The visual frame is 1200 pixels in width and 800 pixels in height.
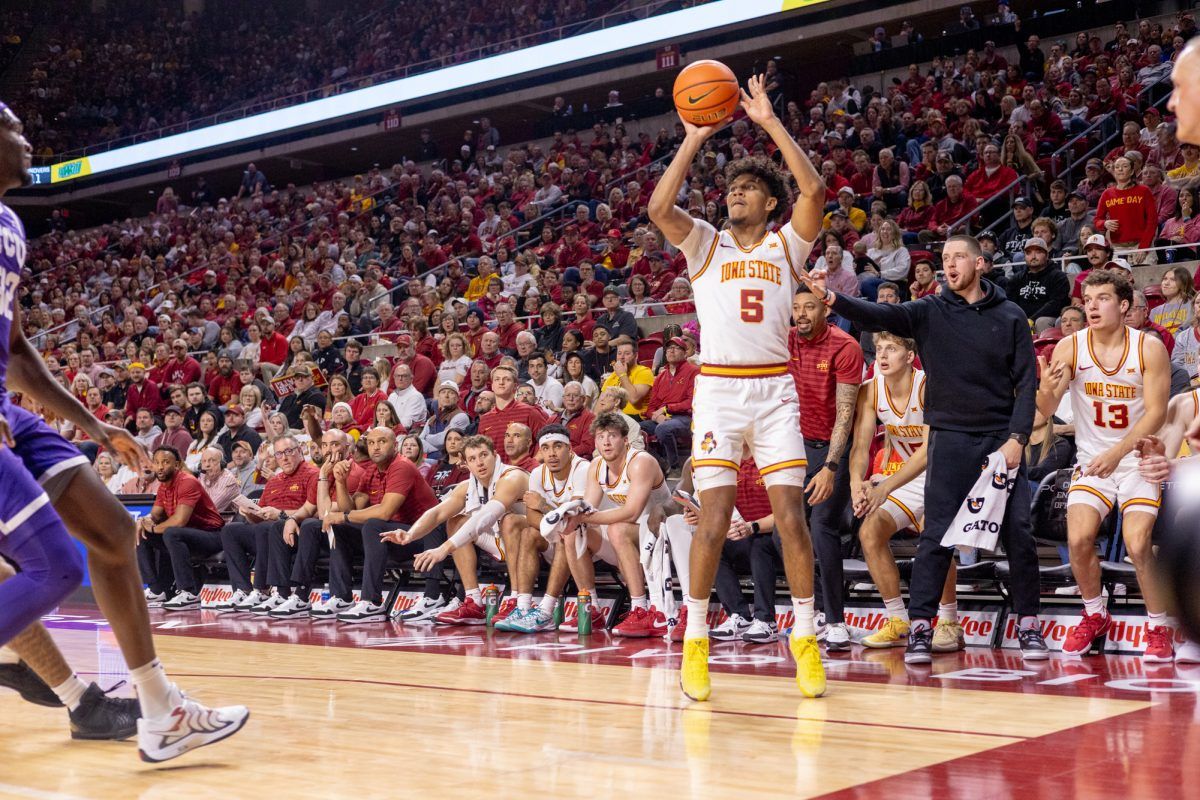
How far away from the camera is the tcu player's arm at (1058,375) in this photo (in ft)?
20.0

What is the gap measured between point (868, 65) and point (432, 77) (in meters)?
9.17

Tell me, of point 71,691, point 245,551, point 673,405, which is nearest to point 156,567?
point 245,551

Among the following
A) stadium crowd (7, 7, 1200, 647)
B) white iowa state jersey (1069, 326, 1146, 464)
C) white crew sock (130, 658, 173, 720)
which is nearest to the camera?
white crew sock (130, 658, 173, 720)

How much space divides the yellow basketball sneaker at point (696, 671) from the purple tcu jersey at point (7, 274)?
277cm

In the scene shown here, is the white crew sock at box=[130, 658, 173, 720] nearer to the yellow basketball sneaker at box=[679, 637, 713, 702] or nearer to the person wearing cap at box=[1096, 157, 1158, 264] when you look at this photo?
the yellow basketball sneaker at box=[679, 637, 713, 702]

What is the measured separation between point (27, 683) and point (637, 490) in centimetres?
393

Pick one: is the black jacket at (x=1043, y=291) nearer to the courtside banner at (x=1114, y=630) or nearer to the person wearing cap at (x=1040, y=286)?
the person wearing cap at (x=1040, y=286)

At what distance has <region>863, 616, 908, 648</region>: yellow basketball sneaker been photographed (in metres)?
6.61

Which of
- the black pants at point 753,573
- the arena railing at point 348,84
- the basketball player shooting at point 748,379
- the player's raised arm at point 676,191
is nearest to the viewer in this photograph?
the player's raised arm at point 676,191

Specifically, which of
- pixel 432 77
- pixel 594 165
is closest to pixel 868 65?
pixel 594 165

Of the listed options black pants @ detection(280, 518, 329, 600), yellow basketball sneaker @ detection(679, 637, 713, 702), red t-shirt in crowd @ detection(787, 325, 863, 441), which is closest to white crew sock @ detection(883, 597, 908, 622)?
red t-shirt in crowd @ detection(787, 325, 863, 441)

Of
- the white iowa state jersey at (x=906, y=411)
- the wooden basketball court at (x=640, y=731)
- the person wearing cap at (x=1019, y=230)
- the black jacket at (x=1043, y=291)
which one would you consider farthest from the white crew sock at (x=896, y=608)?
the person wearing cap at (x=1019, y=230)

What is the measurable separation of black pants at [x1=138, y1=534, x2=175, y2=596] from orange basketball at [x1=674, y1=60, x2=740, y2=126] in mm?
7830

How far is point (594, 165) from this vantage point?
18953 millimetres
